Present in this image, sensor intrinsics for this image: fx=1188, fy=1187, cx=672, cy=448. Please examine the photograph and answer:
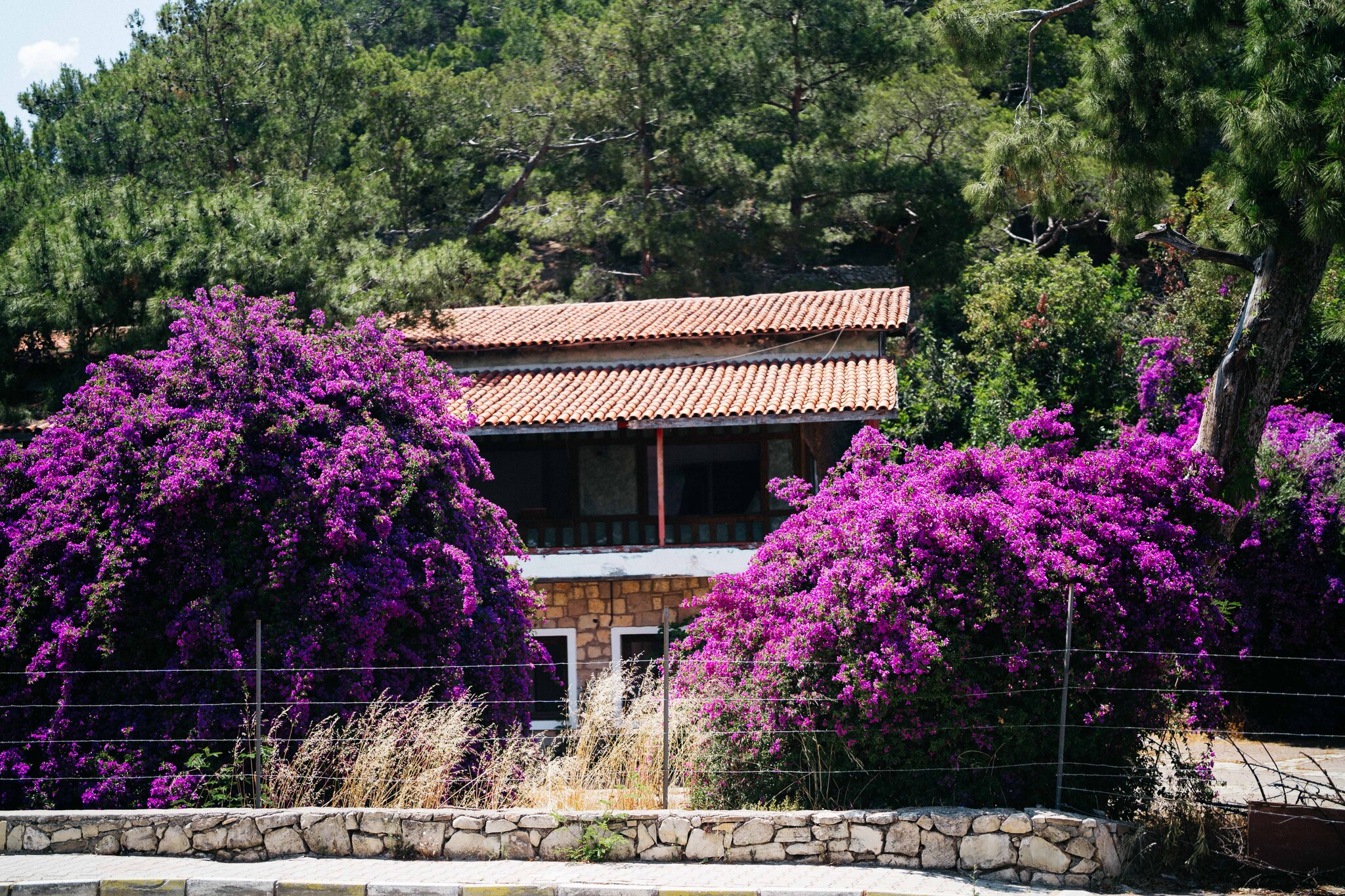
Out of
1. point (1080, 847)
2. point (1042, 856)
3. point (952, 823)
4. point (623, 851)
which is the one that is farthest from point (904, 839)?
point (623, 851)

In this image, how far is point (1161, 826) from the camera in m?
8.35

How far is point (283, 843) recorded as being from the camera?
8742 mm

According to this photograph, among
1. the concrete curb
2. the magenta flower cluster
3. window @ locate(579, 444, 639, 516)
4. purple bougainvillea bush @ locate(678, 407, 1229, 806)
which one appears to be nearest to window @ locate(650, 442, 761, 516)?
window @ locate(579, 444, 639, 516)

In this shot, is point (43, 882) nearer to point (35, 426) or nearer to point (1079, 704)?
point (1079, 704)

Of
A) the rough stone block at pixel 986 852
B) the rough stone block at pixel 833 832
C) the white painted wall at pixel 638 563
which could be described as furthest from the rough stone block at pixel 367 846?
the white painted wall at pixel 638 563

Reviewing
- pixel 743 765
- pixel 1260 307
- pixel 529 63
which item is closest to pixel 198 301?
pixel 743 765

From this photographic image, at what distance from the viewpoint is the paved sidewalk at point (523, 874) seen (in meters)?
7.68

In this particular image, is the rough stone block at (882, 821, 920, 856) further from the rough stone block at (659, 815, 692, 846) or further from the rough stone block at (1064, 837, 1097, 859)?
the rough stone block at (659, 815, 692, 846)

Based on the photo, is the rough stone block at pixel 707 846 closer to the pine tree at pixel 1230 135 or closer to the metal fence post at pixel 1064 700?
the metal fence post at pixel 1064 700

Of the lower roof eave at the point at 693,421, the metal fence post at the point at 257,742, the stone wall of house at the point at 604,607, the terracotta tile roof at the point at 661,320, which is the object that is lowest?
the metal fence post at the point at 257,742

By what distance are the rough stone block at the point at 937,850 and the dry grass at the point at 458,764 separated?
181cm

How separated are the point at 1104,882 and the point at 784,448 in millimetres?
11383

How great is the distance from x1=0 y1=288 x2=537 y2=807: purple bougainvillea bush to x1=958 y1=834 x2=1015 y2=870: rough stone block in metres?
3.94

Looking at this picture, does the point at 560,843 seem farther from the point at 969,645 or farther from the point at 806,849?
the point at 969,645
